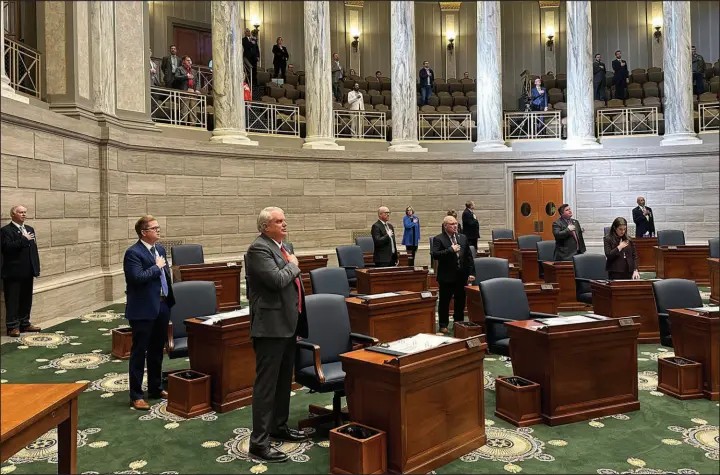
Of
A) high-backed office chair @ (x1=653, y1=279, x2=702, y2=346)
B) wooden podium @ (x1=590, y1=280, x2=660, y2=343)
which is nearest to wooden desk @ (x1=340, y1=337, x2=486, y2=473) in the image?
high-backed office chair @ (x1=653, y1=279, x2=702, y2=346)

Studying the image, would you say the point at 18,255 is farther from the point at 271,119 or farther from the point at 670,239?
the point at 670,239

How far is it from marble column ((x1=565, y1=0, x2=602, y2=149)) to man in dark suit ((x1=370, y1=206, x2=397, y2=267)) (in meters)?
8.23

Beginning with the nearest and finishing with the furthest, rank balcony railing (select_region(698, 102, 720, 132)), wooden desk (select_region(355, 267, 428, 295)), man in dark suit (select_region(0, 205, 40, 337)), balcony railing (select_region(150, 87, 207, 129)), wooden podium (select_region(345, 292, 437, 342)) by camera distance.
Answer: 1. wooden podium (select_region(345, 292, 437, 342))
2. man in dark suit (select_region(0, 205, 40, 337))
3. wooden desk (select_region(355, 267, 428, 295))
4. balcony railing (select_region(150, 87, 207, 129))
5. balcony railing (select_region(698, 102, 720, 132))

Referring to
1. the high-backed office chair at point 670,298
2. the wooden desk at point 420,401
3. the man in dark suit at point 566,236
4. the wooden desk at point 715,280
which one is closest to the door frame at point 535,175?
the wooden desk at point 715,280

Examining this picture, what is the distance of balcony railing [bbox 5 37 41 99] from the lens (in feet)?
29.6

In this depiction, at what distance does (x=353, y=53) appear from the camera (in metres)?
21.4

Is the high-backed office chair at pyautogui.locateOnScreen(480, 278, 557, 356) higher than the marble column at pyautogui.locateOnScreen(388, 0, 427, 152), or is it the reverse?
the marble column at pyautogui.locateOnScreen(388, 0, 427, 152)

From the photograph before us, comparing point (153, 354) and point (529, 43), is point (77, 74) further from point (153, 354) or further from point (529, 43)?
point (529, 43)

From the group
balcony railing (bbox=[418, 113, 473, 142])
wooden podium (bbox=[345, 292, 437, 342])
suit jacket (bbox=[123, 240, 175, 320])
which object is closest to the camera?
suit jacket (bbox=[123, 240, 175, 320])

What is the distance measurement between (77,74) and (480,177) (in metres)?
9.55

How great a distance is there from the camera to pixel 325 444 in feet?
13.4

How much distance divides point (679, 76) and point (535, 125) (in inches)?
138

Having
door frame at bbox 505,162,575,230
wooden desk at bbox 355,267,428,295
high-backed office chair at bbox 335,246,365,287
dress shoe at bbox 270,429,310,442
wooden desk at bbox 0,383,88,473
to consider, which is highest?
door frame at bbox 505,162,575,230

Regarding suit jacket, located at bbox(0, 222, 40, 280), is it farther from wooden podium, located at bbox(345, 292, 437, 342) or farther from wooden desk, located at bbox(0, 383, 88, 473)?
wooden desk, located at bbox(0, 383, 88, 473)
